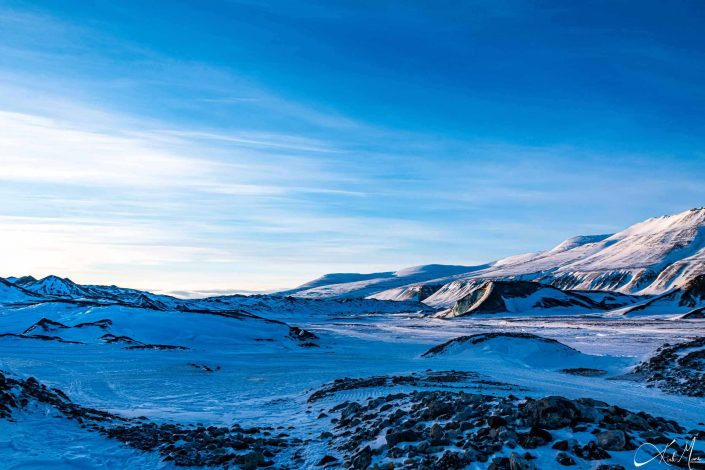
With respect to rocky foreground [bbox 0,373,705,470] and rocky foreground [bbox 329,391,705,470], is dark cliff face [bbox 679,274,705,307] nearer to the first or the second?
rocky foreground [bbox 0,373,705,470]

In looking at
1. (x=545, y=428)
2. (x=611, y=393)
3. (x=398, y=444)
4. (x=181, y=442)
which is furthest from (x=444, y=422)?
(x=611, y=393)

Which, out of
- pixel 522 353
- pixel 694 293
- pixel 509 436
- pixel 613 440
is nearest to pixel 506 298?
pixel 694 293

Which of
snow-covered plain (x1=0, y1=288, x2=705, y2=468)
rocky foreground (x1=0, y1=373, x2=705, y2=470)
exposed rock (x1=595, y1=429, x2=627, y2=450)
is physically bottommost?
snow-covered plain (x1=0, y1=288, x2=705, y2=468)

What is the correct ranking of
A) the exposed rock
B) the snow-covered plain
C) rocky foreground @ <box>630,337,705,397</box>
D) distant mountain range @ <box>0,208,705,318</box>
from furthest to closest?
1. distant mountain range @ <box>0,208,705,318</box>
2. rocky foreground @ <box>630,337,705,397</box>
3. the snow-covered plain
4. the exposed rock

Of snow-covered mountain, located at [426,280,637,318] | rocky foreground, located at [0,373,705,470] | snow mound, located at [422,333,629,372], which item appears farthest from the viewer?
snow-covered mountain, located at [426,280,637,318]

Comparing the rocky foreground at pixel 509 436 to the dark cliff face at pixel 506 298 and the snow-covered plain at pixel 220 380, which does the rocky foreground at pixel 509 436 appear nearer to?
the snow-covered plain at pixel 220 380

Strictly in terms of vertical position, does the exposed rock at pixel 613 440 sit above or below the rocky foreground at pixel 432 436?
above

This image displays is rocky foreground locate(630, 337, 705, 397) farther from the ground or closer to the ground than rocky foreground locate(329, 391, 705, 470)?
closer to the ground

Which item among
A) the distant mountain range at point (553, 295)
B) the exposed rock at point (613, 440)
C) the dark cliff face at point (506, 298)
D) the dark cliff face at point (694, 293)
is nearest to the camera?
the exposed rock at point (613, 440)

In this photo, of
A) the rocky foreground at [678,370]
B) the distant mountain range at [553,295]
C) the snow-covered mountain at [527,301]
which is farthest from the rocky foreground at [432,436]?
the snow-covered mountain at [527,301]

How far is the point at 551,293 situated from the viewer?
12494cm

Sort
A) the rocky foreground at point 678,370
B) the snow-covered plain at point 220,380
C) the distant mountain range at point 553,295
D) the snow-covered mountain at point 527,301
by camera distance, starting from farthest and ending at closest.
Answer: the snow-covered mountain at point 527,301 → the distant mountain range at point 553,295 → the rocky foreground at point 678,370 → the snow-covered plain at point 220,380

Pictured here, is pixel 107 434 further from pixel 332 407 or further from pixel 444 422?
pixel 444 422

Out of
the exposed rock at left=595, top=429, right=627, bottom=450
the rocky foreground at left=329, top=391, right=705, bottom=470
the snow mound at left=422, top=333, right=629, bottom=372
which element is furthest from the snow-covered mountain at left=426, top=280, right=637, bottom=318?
the exposed rock at left=595, top=429, right=627, bottom=450
